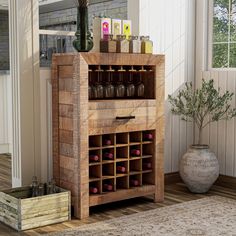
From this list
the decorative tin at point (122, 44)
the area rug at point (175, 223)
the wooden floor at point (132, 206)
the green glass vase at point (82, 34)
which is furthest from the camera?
the decorative tin at point (122, 44)

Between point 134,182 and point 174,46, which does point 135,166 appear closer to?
point 134,182

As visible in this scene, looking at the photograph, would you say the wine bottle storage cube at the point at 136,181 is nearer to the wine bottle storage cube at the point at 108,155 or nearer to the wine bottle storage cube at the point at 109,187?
the wine bottle storage cube at the point at 109,187

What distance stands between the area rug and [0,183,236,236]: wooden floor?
0.11 metres

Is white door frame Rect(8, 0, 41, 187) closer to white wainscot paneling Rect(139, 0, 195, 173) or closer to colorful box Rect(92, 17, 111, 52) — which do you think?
colorful box Rect(92, 17, 111, 52)

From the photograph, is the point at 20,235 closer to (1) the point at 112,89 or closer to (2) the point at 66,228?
(2) the point at 66,228

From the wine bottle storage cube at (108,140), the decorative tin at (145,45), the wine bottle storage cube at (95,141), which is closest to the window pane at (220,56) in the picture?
the decorative tin at (145,45)

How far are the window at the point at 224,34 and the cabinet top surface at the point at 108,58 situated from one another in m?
1.00

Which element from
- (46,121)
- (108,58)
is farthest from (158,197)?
(108,58)

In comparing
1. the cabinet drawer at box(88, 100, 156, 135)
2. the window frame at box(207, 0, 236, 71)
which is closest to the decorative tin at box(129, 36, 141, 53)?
the cabinet drawer at box(88, 100, 156, 135)

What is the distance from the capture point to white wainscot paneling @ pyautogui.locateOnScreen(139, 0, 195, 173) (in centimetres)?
455

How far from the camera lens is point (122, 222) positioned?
3.63m

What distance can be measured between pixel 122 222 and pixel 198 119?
1.64m

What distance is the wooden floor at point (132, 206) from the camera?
3.53m

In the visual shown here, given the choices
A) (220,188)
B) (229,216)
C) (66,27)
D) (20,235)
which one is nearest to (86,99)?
(20,235)
